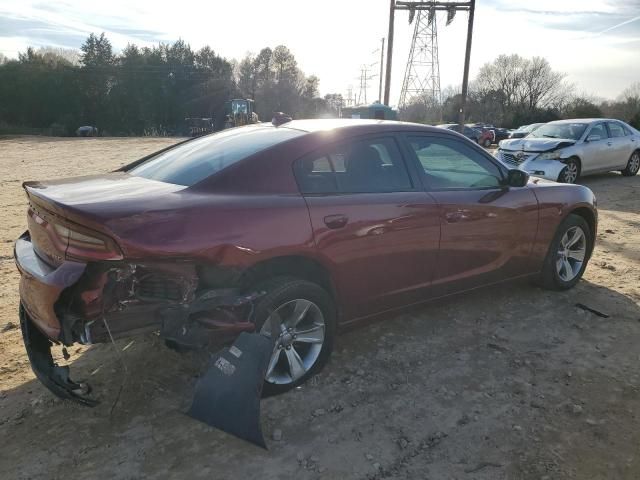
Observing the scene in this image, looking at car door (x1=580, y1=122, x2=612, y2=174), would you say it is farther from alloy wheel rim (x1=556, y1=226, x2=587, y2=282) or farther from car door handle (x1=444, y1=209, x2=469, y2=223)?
car door handle (x1=444, y1=209, x2=469, y2=223)

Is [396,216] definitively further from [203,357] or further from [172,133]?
[172,133]

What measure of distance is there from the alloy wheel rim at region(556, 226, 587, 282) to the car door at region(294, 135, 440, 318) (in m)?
1.75

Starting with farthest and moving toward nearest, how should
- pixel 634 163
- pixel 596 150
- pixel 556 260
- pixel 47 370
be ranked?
pixel 634 163
pixel 596 150
pixel 556 260
pixel 47 370

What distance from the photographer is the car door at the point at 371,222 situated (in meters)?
3.17

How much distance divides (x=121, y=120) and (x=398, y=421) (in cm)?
5674

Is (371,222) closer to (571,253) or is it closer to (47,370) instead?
(47,370)

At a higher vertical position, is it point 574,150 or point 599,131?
point 599,131

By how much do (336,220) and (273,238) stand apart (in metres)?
0.47

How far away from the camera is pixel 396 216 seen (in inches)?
135

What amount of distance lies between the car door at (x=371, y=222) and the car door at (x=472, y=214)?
16 cm

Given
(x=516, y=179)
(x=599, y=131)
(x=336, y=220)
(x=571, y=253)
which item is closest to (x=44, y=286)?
(x=336, y=220)

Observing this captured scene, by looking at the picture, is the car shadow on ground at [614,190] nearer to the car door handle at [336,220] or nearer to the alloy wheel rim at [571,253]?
the alloy wheel rim at [571,253]

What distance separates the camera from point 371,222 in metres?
3.30

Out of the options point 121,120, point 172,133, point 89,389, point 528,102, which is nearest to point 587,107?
point 528,102
